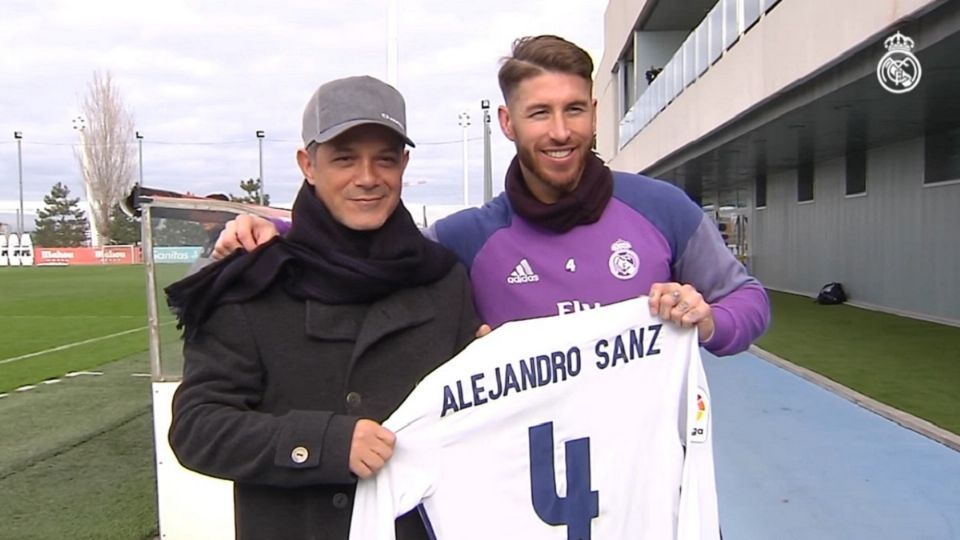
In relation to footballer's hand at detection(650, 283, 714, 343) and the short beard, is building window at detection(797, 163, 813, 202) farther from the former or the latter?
footballer's hand at detection(650, 283, 714, 343)

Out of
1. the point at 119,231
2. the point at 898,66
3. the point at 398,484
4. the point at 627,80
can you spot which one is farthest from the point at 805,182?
the point at 119,231

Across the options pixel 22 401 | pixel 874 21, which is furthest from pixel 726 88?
pixel 22 401

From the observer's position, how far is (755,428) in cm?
639

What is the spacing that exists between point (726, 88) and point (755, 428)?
8.44 m

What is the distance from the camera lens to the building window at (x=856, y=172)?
1596 cm

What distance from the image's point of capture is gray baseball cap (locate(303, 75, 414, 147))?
1.65m

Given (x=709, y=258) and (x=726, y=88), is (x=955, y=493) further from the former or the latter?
(x=726, y=88)

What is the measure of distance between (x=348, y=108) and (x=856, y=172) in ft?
54.5

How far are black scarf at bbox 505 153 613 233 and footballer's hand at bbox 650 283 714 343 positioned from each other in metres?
0.28

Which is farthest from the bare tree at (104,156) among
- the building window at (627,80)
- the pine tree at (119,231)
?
the building window at (627,80)

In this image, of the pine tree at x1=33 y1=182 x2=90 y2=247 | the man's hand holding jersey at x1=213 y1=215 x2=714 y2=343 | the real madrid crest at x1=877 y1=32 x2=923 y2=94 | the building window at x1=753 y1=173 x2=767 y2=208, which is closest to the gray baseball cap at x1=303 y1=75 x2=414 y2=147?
the man's hand holding jersey at x1=213 y1=215 x2=714 y2=343

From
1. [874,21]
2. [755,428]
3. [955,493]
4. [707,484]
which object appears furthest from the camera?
[874,21]

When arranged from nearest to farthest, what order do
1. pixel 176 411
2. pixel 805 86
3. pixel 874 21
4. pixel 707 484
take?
pixel 176 411, pixel 707 484, pixel 874 21, pixel 805 86

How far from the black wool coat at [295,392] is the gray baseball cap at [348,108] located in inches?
13.2
